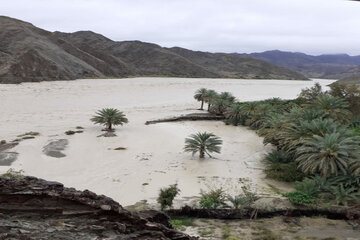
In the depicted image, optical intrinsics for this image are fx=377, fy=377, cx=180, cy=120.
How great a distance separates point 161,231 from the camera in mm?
6586

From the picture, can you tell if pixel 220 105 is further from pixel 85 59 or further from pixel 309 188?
pixel 85 59

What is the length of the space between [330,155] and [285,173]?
265cm

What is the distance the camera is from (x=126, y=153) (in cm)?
2230

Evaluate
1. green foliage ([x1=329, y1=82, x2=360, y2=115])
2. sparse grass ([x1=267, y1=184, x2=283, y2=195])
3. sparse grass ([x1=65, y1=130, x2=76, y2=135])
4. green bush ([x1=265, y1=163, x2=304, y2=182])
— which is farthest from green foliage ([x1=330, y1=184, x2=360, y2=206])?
sparse grass ([x1=65, y1=130, x2=76, y2=135])

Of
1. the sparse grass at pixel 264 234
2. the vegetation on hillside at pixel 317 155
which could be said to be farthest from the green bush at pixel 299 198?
the sparse grass at pixel 264 234

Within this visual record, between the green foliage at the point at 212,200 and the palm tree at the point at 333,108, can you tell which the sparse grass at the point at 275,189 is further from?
the palm tree at the point at 333,108

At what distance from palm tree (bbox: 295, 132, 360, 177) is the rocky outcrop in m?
10.4

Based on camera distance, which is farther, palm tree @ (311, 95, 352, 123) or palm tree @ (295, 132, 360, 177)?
palm tree @ (311, 95, 352, 123)

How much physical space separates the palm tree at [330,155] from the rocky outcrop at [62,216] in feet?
34.2

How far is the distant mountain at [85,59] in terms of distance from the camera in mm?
61572

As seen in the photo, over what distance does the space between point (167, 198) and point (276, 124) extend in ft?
32.2

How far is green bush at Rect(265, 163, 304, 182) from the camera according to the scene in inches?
689

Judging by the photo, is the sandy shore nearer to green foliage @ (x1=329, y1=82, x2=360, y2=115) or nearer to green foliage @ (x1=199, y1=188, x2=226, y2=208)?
green foliage @ (x1=199, y1=188, x2=226, y2=208)

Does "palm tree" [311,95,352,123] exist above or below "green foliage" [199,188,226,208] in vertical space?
above
